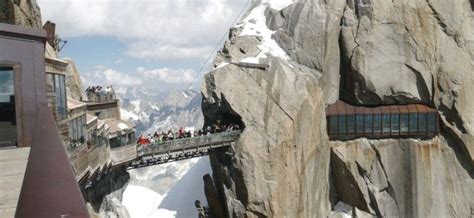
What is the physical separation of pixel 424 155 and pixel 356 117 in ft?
25.3

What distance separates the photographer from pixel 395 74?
47.0 m

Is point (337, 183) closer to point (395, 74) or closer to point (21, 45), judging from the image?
point (395, 74)

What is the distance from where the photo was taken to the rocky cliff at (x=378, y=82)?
44625 mm

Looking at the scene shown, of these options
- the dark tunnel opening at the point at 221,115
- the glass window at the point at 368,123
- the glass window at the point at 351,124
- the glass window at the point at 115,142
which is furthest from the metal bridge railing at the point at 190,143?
the glass window at the point at 368,123

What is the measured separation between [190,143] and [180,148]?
97 cm

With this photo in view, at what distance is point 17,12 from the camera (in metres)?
28.7

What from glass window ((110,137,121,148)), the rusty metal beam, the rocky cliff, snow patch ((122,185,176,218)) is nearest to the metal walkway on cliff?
glass window ((110,137,121,148))

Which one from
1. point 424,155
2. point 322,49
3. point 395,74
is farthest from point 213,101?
point 424,155

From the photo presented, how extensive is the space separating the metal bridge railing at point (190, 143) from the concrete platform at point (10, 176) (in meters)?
27.2

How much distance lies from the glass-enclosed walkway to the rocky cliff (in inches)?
33.5

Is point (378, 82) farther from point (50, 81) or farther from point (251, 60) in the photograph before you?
point (50, 81)

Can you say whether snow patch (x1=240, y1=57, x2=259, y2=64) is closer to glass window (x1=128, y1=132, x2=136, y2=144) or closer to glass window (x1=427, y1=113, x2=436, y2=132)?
glass window (x1=128, y1=132, x2=136, y2=144)

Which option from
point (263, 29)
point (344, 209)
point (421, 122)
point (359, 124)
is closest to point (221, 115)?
point (263, 29)

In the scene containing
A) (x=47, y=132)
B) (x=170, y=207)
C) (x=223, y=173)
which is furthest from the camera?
(x=170, y=207)
